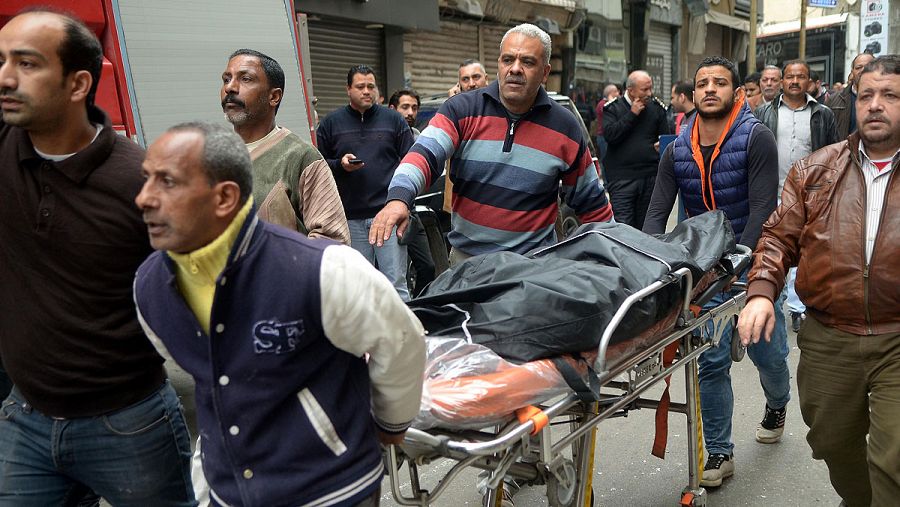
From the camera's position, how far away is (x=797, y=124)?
23.6 ft

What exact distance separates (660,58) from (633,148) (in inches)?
624

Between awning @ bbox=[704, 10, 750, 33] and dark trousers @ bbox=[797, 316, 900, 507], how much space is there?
76.1ft

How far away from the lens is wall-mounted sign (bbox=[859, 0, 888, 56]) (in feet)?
67.1

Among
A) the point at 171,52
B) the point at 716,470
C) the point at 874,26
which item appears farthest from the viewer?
the point at 874,26

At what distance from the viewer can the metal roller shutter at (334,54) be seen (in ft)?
40.6

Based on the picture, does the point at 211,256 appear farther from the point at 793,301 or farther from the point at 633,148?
the point at 633,148

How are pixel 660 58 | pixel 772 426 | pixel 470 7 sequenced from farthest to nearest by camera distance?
pixel 660 58 < pixel 470 7 < pixel 772 426

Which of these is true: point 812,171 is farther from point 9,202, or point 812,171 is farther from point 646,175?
point 646,175

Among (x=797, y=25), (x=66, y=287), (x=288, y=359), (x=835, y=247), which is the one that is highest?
(x=797, y=25)

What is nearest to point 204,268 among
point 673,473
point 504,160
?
point 504,160

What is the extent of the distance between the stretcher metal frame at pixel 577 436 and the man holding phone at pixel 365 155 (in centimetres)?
315

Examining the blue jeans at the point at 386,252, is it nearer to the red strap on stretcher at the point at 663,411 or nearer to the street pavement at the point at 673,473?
the street pavement at the point at 673,473

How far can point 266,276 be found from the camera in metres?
1.96

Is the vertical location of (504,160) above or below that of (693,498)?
above
